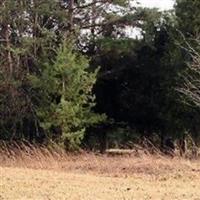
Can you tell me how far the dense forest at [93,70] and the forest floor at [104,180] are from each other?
7275 millimetres

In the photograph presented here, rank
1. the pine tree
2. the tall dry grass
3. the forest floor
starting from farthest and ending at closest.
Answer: the pine tree → the tall dry grass → the forest floor

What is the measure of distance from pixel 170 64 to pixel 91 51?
5.91 m

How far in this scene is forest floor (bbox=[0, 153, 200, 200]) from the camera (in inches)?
489

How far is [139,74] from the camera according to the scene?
3572 cm

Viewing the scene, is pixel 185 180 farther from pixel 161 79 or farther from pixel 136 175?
pixel 161 79

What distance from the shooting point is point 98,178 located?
1664 cm

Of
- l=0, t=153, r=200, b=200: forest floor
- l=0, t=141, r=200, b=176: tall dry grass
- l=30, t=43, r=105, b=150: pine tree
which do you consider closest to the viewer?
l=0, t=153, r=200, b=200: forest floor

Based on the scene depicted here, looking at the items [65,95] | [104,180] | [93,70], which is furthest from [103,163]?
[93,70]

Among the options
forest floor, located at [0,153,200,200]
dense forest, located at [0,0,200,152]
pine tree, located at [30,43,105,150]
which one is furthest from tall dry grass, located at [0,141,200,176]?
dense forest, located at [0,0,200,152]

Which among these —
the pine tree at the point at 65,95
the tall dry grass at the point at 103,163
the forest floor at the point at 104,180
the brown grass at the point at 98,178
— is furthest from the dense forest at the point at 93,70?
the forest floor at the point at 104,180

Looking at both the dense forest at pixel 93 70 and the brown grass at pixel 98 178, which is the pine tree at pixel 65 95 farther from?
the brown grass at pixel 98 178

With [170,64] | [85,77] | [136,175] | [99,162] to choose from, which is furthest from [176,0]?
[136,175]

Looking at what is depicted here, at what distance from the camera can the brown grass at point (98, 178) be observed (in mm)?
12523

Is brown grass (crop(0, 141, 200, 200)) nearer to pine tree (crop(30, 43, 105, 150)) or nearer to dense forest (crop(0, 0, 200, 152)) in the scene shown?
pine tree (crop(30, 43, 105, 150))
